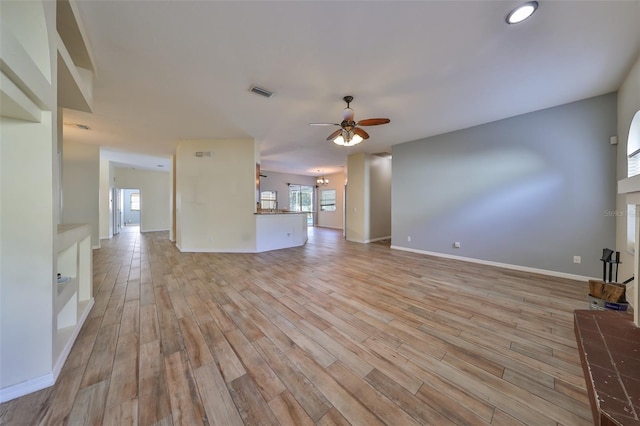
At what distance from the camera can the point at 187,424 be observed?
110 centimetres

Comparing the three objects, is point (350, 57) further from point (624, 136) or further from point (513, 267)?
point (513, 267)

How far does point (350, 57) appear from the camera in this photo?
2217 mm

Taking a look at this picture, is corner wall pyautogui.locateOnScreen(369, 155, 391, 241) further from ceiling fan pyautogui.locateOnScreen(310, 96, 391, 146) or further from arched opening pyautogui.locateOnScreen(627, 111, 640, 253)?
arched opening pyautogui.locateOnScreen(627, 111, 640, 253)

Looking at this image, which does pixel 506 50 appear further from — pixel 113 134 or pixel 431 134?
pixel 113 134

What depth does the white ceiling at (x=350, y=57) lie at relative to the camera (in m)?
1.73

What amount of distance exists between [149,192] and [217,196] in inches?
241

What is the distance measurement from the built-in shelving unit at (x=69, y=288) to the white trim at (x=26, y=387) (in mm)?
61

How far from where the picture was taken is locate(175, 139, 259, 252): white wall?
5.13 metres

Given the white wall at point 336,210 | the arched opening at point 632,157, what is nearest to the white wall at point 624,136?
the arched opening at point 632,157

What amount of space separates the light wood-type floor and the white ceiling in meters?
2.75

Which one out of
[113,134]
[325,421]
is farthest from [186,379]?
[113,134]

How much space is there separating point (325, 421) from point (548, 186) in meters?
4.71

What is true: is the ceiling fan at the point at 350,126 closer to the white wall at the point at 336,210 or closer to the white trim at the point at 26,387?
the white trim at the point at 26,387

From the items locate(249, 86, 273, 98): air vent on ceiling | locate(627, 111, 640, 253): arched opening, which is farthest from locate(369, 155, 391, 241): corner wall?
locate(627, 111, 640, 253): arched opening
